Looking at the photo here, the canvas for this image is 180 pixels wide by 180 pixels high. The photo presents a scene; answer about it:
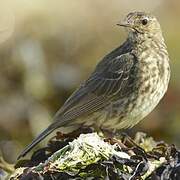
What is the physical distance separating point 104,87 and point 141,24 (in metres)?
0.60

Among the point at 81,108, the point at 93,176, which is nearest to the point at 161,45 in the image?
the point at 81,108

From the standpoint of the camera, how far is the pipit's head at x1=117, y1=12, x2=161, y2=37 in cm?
729

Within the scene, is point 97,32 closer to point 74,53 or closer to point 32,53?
point 74,53

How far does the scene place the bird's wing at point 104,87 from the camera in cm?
725

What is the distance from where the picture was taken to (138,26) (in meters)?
7.43

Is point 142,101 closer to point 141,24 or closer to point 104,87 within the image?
point 104,87

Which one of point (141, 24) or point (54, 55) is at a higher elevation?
point (141, 24)

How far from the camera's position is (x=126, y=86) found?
23.8ft

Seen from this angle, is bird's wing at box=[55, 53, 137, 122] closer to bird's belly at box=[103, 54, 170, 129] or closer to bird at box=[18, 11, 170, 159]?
bird at box=[18, 11, 170, 159]

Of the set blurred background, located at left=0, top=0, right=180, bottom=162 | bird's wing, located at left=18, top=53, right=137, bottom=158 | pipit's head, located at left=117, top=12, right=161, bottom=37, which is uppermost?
pipit's head, located at left=117, top=12, right=161, bottom=37

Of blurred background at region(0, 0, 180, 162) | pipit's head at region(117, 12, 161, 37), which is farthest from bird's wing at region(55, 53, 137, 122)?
blurred background at region(0, 0, 180, 162)

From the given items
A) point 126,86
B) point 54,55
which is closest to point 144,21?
point 126,86

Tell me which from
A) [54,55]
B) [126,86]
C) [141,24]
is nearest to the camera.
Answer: [126,86]

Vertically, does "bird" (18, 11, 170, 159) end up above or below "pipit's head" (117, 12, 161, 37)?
below
